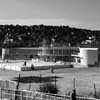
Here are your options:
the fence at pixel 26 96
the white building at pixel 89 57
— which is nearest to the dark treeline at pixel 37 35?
the white building at pixel 89 57

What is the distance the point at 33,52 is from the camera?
105500 mm

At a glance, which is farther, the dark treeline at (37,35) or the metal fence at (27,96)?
the dark treeline at (37,35)

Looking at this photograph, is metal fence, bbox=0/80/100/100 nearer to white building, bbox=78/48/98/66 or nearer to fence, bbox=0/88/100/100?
fence, bbox=0/88/100/100

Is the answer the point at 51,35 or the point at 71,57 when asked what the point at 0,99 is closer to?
the point at 71,57

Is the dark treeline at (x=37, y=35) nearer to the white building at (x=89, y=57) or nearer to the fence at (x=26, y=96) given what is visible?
the white building at (x=89, y=57)

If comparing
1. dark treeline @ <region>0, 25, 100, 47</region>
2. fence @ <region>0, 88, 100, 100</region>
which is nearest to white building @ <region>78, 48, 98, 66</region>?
fence @ <region>0, 88, 100, 100</region>

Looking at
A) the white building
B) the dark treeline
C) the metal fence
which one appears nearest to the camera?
the metal fence

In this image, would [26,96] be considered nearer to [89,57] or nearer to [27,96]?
[27,96]

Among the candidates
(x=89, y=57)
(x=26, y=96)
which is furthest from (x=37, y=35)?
(x=26, y=96)

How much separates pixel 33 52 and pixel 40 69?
2029 inches

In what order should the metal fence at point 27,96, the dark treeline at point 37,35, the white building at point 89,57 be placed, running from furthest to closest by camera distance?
the dark treeline at point 37,35, the white building at point 89,57, the metal fence at point 27,96

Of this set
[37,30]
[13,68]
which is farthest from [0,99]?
[37,30]

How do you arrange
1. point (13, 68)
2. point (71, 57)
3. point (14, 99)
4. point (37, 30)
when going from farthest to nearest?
point (37, 30), point (71, 57), point (13, 68), point (14, 99)

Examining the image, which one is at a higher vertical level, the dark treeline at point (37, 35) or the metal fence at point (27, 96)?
the dark treeline at point (37, 35)
